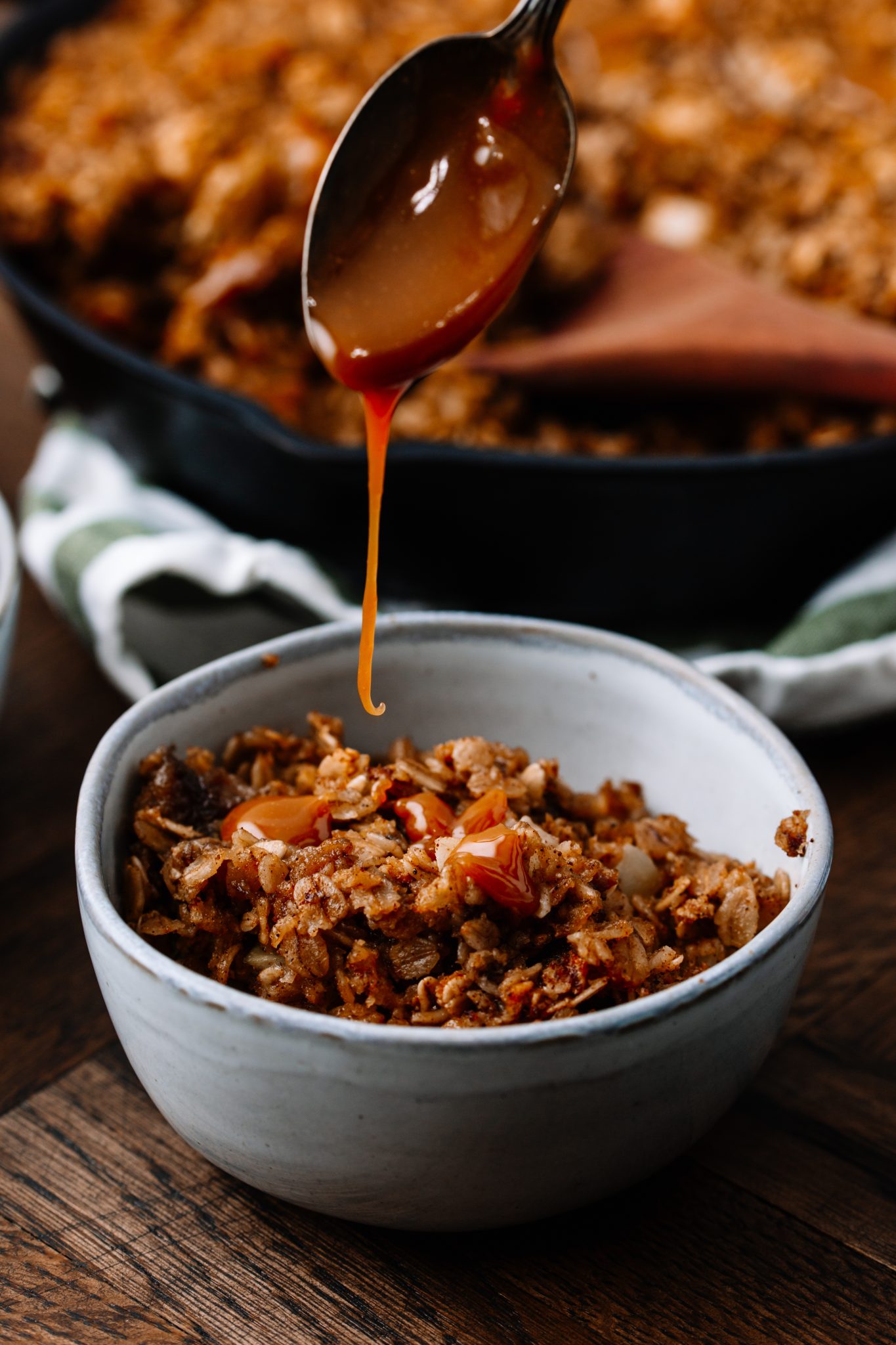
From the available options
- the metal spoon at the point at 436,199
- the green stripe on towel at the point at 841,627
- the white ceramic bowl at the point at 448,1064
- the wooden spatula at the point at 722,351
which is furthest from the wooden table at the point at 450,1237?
the wooden spatula at the point at 722,351

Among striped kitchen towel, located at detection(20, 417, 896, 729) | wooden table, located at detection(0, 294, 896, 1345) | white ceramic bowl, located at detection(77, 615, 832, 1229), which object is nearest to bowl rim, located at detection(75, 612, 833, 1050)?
white ceramic bowl, located at detection(77, 615, 832, 1229)

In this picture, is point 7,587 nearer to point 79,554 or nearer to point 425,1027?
point 79,554

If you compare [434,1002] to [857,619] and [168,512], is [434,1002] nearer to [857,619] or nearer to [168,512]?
[857,619]

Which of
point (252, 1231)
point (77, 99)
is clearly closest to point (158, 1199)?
point (252, 1231)

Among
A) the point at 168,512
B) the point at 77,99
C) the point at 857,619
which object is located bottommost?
the point at 857,619

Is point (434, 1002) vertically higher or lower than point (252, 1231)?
higher

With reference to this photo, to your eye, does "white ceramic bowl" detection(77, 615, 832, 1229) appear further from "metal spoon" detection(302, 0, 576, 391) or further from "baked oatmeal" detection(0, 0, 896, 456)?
"baked oatmeal" detection(0, 0, 896, 456)

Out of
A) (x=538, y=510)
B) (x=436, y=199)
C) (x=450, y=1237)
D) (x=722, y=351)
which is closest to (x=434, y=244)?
(x=436, y=199)
